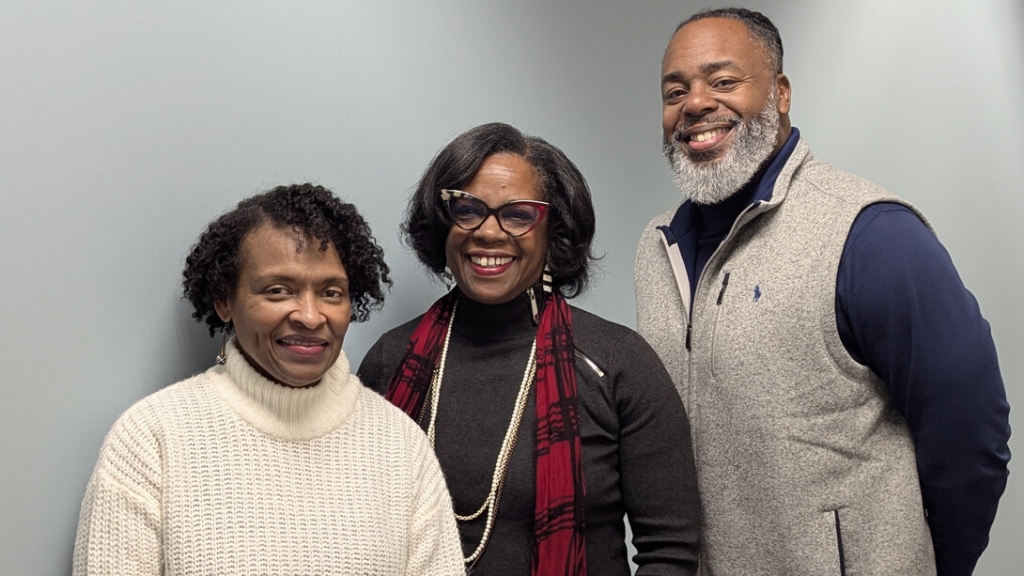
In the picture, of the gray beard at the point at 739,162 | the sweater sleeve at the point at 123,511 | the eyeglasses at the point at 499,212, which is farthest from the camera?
the gray beard at the point at 739,162

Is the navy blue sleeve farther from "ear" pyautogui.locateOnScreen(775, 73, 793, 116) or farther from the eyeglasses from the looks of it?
the eyeglasses

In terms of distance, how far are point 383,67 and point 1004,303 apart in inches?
125

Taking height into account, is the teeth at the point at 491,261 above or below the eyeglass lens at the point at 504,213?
below

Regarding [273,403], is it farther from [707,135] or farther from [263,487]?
[707,135]

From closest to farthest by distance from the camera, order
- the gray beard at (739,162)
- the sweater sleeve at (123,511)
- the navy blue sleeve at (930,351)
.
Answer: the sweater sleeve at (123,511) < the navy blue sleeve at (930,351) < the gray beard at (739,162)

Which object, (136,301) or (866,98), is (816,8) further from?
(136,301)

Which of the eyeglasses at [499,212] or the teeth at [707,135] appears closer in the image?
the eyeglasses at [499,212]

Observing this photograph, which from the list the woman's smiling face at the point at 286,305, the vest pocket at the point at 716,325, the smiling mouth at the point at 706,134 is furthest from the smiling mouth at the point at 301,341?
the smiling mouth at the point at 706,134

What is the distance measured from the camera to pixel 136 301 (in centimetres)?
148

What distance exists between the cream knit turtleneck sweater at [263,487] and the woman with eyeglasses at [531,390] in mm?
132

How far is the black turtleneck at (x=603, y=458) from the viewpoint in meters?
1.62

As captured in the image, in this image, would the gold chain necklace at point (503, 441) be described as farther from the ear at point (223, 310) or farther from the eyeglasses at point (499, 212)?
the ear at point (223, 310)

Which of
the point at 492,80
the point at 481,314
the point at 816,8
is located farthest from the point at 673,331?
the point at 816,8

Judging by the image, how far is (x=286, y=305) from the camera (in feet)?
4.57
